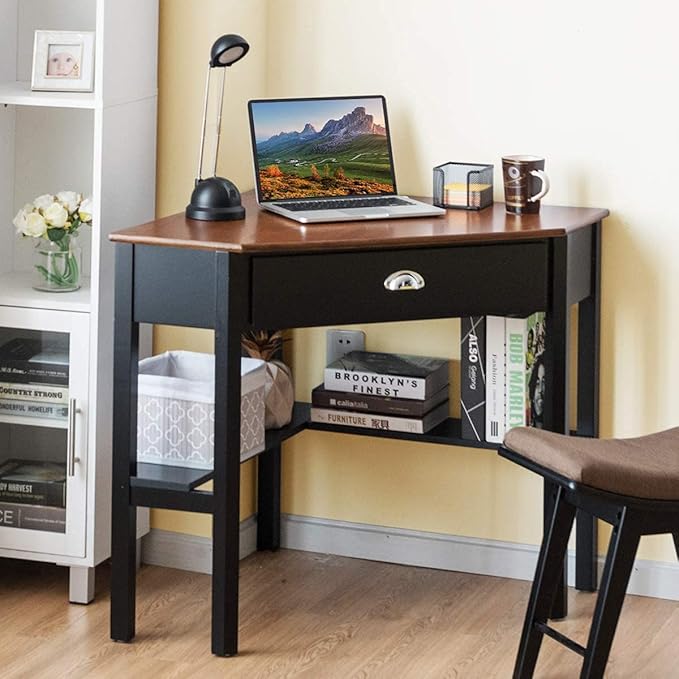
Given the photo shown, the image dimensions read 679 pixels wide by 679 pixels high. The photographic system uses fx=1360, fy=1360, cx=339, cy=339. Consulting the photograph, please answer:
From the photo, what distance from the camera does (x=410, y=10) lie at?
3.11m

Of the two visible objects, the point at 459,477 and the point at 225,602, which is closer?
the point at 225,602

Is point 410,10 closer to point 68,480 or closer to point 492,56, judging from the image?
point 492,56

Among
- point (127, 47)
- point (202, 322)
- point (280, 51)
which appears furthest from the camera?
point (280, 51)

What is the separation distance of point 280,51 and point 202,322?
908mm

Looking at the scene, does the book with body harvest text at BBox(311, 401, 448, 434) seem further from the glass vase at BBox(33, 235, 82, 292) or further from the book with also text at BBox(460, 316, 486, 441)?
the glass vase at BBox(33, 235, 82, 292)

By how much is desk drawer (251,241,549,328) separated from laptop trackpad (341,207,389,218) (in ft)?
0.59

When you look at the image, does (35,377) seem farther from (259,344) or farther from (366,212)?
(366,212)

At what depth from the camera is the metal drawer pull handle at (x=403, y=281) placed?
8.73 ft

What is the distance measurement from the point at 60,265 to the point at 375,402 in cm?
76

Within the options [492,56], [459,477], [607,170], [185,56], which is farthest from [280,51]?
[459,477]

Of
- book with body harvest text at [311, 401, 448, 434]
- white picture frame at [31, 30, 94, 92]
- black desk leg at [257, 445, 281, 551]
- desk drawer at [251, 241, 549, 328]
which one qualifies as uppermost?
white picture frame at [31, 30, 94, 92]

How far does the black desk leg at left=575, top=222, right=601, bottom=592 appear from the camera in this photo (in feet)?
9.89

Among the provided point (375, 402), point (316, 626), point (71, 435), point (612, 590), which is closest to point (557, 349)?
point (375, 402)

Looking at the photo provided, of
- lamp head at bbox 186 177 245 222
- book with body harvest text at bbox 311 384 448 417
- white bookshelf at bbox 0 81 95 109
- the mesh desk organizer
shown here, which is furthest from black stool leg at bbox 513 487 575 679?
white bookshelf at bbox 0 81 95 109
